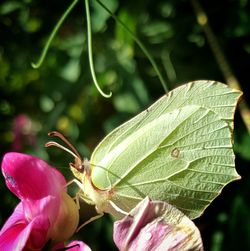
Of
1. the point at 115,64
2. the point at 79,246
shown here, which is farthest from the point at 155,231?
the point at 115,64

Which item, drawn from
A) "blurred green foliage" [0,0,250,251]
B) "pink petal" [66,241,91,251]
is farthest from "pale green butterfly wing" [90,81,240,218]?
"blurred green foliage" [0,0,250,251]

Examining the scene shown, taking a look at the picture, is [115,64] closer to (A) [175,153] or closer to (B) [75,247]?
(A) [175,153]

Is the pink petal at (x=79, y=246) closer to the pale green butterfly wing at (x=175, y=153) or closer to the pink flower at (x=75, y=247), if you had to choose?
the pink flower at (x=75, y=247)

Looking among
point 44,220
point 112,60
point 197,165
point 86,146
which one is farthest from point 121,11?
point 44,220

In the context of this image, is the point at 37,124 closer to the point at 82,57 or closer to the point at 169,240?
the point at 82,57

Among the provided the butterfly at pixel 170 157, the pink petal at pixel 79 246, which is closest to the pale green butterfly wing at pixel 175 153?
the butterfly at pixel 170 157

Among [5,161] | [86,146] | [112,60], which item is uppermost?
[5,161]
